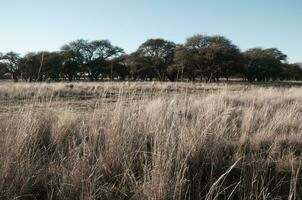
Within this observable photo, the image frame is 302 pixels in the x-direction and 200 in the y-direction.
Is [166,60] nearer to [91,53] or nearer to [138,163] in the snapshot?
[91,53]

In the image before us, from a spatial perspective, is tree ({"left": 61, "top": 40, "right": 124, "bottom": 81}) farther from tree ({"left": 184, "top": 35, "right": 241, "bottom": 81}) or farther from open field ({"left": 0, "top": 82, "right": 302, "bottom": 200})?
open field ({"left": 0, "top": 82, "right": 302, "bottom": 200})

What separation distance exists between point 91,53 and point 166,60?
1632 cm

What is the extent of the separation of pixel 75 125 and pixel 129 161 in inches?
63.2

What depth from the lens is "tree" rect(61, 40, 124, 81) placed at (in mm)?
61906

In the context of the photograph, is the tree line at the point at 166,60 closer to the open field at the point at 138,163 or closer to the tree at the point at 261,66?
the tree at the point at 261,66

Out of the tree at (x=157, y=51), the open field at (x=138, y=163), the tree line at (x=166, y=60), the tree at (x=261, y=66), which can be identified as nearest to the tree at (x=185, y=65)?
the tree line at (x=166, y=60)

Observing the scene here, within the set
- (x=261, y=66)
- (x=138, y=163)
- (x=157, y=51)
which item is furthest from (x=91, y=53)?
(x=138, y=163)

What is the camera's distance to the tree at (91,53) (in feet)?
203

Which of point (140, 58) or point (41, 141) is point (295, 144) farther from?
point (140, 58)

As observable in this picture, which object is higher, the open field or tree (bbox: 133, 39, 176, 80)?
Result: tree (bbox: 133, 39, 176, 80)

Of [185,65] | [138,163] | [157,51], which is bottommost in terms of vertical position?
[138,163]

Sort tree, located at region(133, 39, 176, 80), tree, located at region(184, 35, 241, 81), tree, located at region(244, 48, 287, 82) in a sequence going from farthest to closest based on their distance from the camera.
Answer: tree, located at region(244, 48, 287, 82) < tree, located at region(133, 39, 176, 80) < tree, located at region(184, 35, 241, 81)

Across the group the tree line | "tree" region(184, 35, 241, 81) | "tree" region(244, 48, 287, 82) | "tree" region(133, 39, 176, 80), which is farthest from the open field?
"tree" region(244, 48, 287, 82)

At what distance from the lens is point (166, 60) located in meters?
59.8
